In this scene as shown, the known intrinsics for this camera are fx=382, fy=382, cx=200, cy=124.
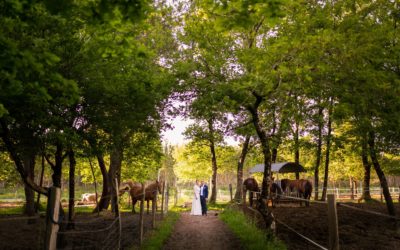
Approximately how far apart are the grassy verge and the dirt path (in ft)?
0.82

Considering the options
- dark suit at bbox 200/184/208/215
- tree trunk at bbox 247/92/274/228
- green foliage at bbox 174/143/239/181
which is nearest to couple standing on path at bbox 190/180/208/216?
dark suit at bbox 200/184/208/215

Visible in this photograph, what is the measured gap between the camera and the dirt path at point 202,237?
40.7ft

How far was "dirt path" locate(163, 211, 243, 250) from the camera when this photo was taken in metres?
12.4

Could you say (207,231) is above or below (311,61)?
below

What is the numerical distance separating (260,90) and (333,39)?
8.46 feet

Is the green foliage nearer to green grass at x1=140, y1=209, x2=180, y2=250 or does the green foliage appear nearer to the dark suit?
the dark suit

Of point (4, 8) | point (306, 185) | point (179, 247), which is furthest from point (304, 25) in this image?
point (306, 185)

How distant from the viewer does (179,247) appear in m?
12.4

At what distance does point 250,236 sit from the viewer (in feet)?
41.3

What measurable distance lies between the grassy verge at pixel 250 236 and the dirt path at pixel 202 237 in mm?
248

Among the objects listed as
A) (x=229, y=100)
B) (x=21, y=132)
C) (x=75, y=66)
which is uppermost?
(x=75, y=66)

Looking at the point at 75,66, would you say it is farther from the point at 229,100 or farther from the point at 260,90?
the point at 260,90

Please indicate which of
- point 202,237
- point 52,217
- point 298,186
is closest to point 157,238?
point 202,237

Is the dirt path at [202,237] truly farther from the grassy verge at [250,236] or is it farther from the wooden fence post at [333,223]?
the wooden fence post at [333,223]
